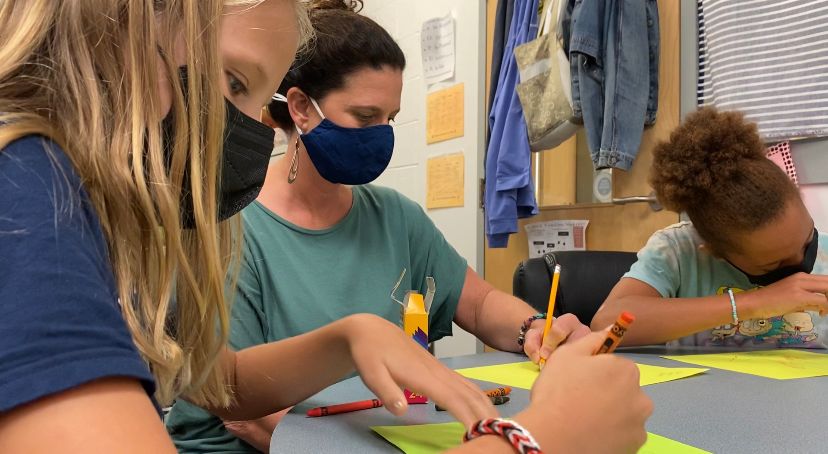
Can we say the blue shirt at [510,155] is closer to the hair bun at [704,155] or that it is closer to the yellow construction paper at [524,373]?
the hair bun at [704,155]

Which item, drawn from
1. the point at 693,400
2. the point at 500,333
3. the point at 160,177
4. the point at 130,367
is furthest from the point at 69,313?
the point at 500,333

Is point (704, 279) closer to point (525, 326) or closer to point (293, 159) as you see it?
point (525, 326)

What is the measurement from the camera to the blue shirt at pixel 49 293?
355 millimetres

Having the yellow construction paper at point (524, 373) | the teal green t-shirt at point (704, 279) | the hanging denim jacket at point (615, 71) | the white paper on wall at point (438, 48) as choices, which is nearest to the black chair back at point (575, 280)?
the teal green t-shirt at point (704, 279)

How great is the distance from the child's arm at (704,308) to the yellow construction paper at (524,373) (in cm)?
27

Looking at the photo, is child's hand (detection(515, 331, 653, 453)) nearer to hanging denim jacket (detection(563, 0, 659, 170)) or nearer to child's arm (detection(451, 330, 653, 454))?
child's arm (detection(451, 330, 653, 454))

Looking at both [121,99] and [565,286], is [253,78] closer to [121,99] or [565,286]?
[121,99]

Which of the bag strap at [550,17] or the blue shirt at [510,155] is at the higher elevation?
the bag strap at [550,17]

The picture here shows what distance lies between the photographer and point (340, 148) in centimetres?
136

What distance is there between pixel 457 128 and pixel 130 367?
8.97 ft

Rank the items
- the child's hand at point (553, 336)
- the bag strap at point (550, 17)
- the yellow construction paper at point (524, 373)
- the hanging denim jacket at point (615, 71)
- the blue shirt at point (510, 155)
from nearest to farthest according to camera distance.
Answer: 1. the yellow construction paper at point (524, 373)
2. the child's hand at point (553, 336)
3. the hanging denim jacket at point (615, 71)
4. the bag strap at point (550, 17)
5. the blue shirt at point (510, 155)

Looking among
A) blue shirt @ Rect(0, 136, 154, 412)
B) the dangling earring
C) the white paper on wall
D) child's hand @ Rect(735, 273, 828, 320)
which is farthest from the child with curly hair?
the white paper on wall

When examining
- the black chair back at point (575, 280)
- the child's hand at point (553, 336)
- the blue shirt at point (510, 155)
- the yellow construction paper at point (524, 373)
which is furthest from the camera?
the blue shirt at point (510, 155)

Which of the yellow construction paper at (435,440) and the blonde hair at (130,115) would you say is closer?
the blonde hair at (130,115)
